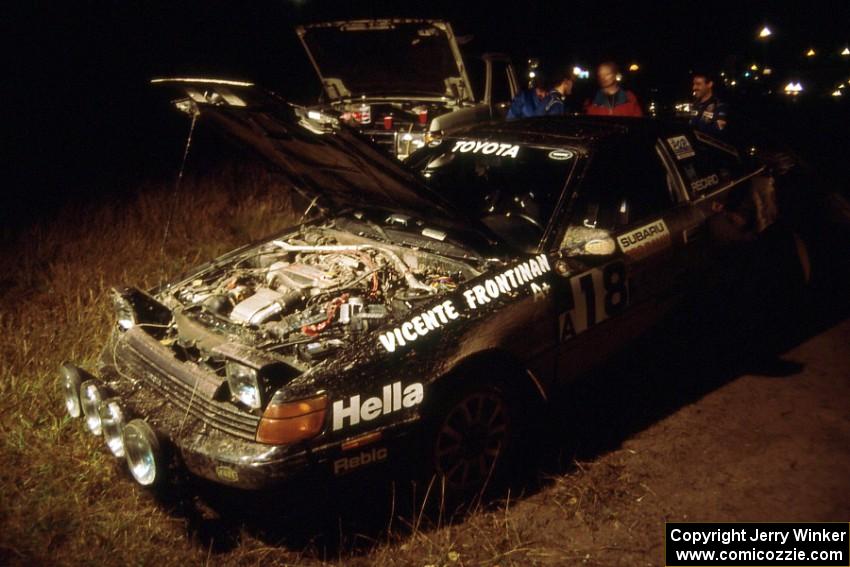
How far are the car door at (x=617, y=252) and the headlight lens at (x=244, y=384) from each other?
1460mm

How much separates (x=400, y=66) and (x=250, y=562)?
7.12 m

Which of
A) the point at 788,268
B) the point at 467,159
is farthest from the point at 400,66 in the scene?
the point at 788,268

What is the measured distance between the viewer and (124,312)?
11.3 ft

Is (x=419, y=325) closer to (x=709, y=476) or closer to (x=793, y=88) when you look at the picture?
(x=709, y=476)

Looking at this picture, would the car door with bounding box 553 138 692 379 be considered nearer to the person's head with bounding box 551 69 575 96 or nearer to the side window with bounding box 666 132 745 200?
the side window with bounding box 666 132 745 200

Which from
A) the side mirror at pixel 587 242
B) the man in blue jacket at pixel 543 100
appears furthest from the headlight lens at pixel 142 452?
the man in blue jacket at pixel 543 100

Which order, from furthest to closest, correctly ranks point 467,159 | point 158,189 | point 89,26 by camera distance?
point 89,26 → point 158,189 → point 467,159

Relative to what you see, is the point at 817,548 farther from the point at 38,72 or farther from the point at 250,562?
the point at 38,72

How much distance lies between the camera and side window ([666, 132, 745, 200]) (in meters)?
3.92

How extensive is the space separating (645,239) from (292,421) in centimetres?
215

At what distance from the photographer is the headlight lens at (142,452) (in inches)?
104

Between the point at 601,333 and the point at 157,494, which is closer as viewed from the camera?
the point at 157,494

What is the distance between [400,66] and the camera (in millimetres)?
8547

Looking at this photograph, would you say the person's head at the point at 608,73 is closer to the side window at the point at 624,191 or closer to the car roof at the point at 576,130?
the car roof at the point at 576,130
